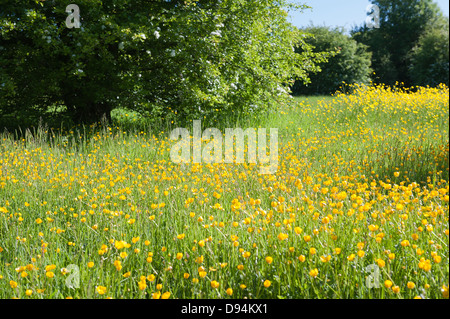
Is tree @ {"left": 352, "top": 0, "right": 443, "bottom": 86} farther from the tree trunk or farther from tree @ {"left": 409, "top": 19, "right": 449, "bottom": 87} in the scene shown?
the tree trunk

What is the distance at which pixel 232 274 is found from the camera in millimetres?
2305

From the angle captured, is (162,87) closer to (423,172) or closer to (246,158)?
(246,158)

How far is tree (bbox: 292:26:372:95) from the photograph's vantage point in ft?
65.1

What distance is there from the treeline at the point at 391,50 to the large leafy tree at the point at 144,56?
36.8 ft

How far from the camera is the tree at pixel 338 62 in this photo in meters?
19.8

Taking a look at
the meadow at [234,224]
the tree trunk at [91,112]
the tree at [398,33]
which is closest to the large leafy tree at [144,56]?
the tree trunk at [91,112]

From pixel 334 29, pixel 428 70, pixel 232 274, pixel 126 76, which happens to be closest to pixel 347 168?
pixel 232 274

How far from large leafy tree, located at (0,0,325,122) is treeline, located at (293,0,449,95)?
11228 millimetres

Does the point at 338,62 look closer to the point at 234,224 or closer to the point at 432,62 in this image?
the point at 432,62

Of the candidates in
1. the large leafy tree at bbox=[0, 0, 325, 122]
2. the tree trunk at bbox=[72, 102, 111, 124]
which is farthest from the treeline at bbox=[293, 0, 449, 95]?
the tree trunk at bbox=[72, 102, 111, 124]

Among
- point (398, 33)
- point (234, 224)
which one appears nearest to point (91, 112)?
point (234, 224)

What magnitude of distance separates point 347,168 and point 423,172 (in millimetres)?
888

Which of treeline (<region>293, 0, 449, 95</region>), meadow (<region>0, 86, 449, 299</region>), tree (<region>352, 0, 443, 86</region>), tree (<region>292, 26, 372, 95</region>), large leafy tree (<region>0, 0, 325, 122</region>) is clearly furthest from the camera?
tree (<region>352, 0, 443, 86</region>)

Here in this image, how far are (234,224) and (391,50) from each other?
2522 centimetres
